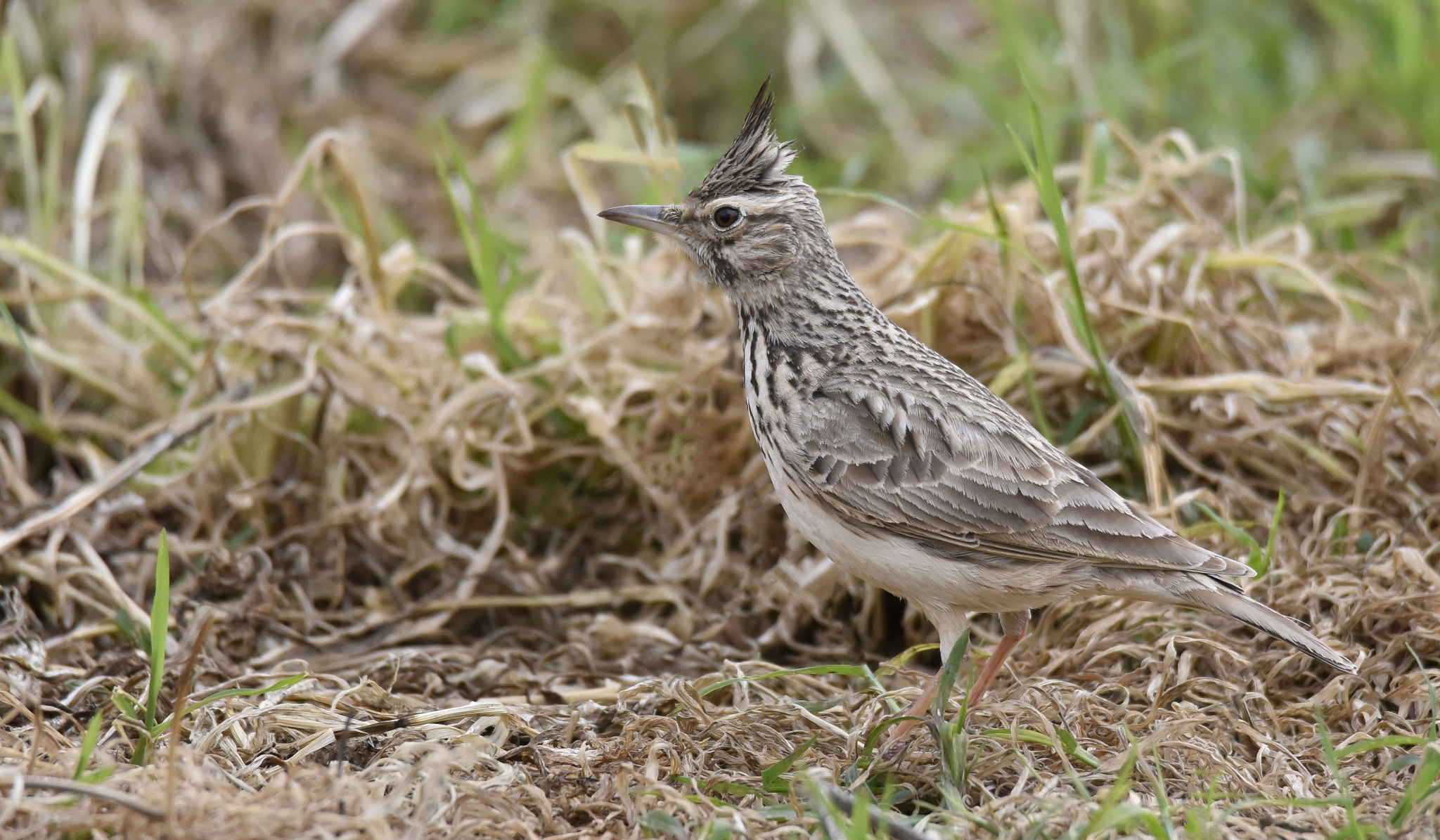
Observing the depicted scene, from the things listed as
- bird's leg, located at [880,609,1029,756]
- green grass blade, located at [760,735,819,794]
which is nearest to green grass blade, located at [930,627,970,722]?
bird's leg, located at [880,609,1029,756]

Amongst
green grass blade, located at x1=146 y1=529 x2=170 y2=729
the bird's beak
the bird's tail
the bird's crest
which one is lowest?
green grass blade, located at x1=146 y1=529 x2=170 y2=729

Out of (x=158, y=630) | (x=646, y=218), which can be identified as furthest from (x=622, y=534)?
(x=158, y=630)

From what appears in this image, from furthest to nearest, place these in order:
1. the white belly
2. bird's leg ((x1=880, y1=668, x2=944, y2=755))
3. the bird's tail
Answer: the white belly < bird's leg ((x1=880, y1=668, x2=944, y2=755)) < the bird's tail

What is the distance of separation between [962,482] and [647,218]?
1.40m

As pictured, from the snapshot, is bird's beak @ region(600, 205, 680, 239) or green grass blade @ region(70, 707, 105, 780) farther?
bird's beak @ region(600, 205, 680, 239)

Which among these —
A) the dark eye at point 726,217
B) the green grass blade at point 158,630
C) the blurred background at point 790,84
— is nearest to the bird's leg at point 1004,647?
the dark eye at point 726,217

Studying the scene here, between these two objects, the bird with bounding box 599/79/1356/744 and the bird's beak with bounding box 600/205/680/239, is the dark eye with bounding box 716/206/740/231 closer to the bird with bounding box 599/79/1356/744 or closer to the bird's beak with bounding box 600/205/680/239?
the bird with bounding box 599/79/1356/744

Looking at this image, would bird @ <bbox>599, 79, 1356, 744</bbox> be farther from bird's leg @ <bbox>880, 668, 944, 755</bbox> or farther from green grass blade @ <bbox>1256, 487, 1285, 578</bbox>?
green grass blade @ <bbox>1256, 487, 1285, 578</bbox>

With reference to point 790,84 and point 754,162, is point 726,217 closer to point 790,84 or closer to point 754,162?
point 754,162

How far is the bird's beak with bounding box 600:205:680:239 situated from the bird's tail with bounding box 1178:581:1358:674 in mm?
1969

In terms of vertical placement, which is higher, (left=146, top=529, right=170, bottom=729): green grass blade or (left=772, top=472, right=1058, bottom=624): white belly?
(left=772, top=472, right=1058, bottom=624): white belly

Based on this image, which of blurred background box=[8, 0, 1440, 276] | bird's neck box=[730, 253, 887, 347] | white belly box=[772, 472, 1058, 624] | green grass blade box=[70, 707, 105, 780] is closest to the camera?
green grass blade box=[70, 707, 105, 780]

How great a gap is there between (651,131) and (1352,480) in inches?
113

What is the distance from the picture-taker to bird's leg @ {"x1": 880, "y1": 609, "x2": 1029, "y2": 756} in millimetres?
3805
